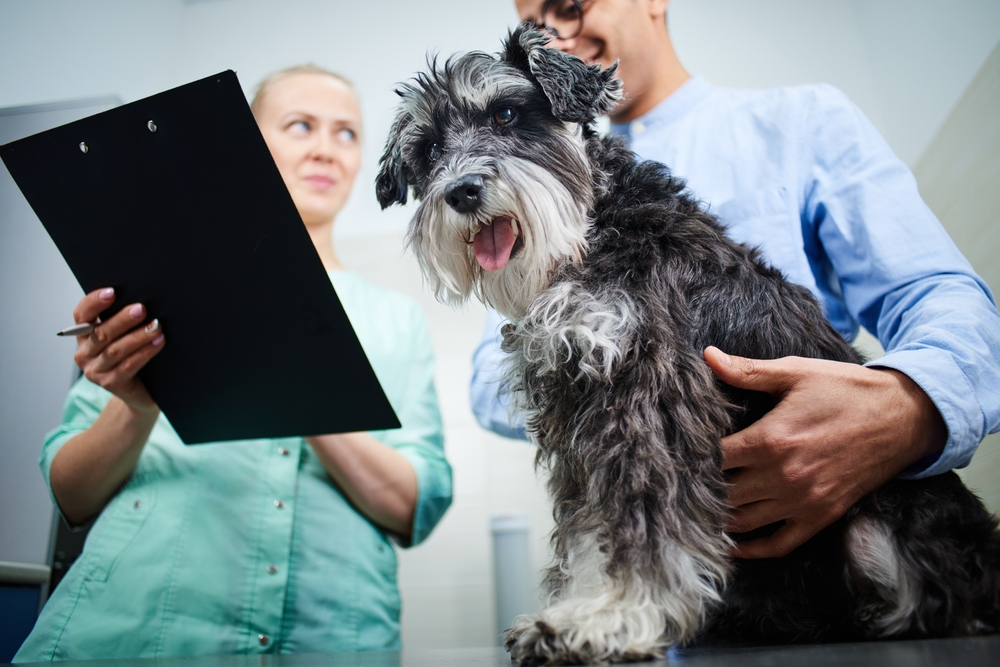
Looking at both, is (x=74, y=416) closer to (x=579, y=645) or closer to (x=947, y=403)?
(x=579, y=645)

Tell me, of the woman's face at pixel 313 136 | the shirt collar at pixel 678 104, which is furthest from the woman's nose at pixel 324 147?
the shirt collar at pixel 678 104

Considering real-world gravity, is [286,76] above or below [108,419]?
above

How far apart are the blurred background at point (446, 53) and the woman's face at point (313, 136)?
0.40 feet

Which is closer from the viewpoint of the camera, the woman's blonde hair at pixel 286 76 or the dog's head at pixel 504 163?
the dog's head at pixel 504 163

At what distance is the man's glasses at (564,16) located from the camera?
178 centimetres

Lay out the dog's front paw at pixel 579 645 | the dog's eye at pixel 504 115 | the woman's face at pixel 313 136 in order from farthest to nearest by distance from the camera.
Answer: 1. the woman's face at pixel 313 136
2. the dog's eye at pixel 504 115
3. the dog's front paw at pixel 579 645

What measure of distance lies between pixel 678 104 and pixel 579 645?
1.66 meters

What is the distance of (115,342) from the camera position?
1.56 m

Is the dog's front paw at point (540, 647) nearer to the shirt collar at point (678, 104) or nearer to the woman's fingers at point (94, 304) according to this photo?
the woman's fingers at point (94, 304)

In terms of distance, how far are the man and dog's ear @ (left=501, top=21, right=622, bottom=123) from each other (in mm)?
403

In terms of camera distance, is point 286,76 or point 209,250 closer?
point 209,250

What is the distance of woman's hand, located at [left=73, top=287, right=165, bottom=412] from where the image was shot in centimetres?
151

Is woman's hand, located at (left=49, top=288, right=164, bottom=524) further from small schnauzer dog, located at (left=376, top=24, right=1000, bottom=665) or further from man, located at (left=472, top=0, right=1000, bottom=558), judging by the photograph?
man, located at (left=472, top=0, right=1000, bottom=558)

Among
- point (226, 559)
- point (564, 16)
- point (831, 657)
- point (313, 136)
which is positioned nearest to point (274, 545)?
point (226, 559)
